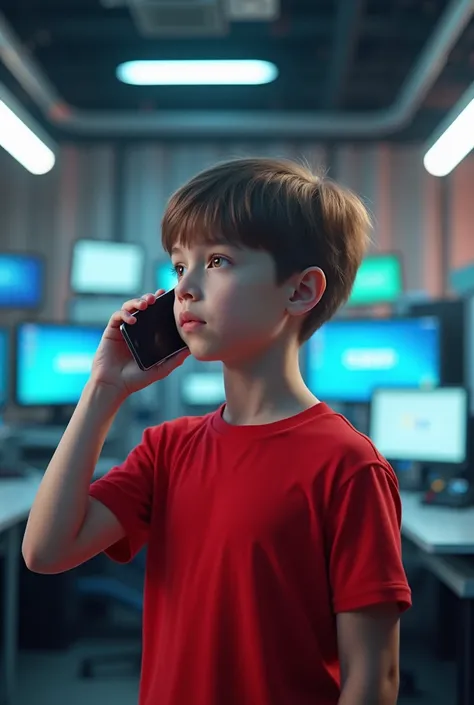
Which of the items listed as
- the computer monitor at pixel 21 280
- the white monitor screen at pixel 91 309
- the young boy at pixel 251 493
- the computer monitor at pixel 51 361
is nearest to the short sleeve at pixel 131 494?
the young boy at pixel 251 493

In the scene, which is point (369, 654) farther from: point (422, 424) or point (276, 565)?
point (422, 424)

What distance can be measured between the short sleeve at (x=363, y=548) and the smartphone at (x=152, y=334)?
292mm

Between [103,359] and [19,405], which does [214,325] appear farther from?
[19,405]

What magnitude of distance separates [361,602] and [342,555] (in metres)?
0.05

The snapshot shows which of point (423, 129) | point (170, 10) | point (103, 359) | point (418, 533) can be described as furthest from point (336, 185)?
point (423, 129)

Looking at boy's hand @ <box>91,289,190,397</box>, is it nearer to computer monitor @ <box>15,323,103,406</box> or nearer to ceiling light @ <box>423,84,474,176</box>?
computer monitor @ <box>15,323,103,406</box>

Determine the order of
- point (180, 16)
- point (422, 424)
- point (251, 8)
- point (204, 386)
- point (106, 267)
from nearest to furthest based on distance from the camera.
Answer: point (422, 424), point (180, 16), point (251, 8), point (204, 386), point (106, 267)

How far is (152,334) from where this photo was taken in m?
0.94

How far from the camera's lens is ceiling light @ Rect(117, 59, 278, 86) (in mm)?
5758

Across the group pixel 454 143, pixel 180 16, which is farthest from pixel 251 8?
pixel 454 143

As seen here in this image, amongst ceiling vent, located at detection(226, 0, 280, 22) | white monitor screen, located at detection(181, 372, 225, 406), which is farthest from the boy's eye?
white monitor screen, located at detection(181, 372, 225, 406)

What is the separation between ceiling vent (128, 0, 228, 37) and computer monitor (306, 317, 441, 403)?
2207 millimetres

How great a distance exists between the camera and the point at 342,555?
2.51 ft

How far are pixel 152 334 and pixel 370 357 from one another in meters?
2.61
